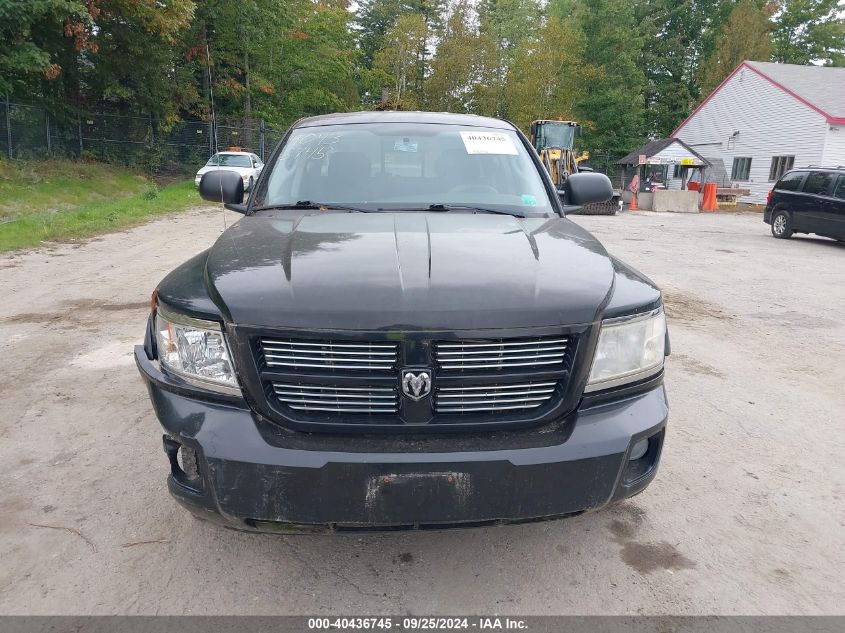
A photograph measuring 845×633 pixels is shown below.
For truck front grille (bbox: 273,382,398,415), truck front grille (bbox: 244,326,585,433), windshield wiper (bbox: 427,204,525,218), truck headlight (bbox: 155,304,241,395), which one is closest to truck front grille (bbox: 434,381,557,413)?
truck front grille (bbox: 244,326,585,433)

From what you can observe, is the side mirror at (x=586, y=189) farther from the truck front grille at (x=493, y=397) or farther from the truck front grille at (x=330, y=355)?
the truck front grille at (x=330, y=355)

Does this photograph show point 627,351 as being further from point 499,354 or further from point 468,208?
point 468,208

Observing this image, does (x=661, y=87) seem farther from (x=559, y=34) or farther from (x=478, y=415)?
(x=478, y=415)

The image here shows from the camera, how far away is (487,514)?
2.04 metres

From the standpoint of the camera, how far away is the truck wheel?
1512 cm

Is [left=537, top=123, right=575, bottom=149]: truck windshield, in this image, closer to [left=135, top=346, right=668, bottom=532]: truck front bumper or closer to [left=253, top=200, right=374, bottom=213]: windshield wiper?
[left=253, top=200, right=374, bottom=213]: windshield wiper

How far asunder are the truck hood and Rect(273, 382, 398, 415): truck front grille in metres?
0.22

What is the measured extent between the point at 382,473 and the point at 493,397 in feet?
1.46

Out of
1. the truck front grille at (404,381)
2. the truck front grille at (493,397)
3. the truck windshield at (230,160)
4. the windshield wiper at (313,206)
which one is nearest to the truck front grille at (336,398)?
the truck front grille at (404,381)

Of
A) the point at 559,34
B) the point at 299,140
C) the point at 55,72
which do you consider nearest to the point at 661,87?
the point at 559,34

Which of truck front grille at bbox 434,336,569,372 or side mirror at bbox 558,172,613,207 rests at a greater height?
side mirror at bbox 558,172,613,207

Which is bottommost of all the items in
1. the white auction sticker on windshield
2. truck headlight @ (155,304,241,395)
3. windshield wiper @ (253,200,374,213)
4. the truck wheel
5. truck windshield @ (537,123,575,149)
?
the truck wheel

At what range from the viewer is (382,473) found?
6.45ft

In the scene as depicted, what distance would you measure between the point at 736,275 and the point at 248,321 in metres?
9.57
